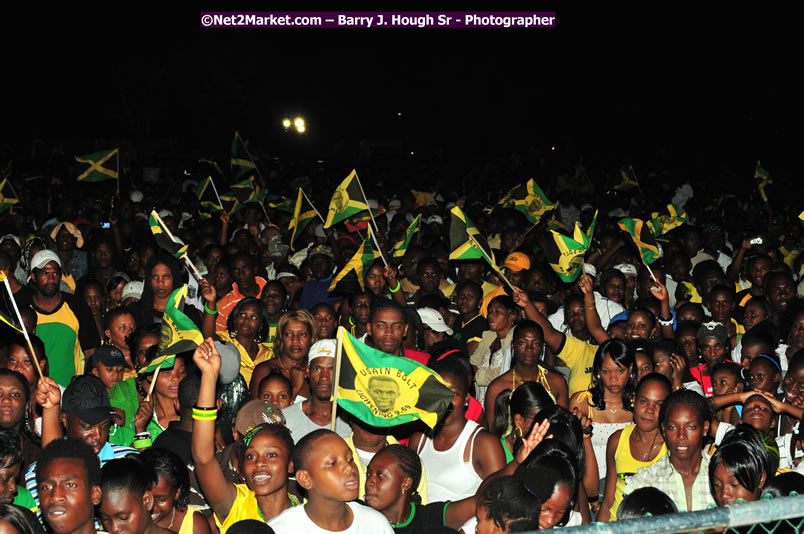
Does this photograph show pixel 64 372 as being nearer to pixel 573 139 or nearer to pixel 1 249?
pixel 1 249

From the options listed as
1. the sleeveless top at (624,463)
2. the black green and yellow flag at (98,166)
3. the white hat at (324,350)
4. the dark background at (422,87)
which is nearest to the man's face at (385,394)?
the white hat at (324,350)

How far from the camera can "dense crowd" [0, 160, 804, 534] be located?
425 centimetres

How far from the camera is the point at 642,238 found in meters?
9.30

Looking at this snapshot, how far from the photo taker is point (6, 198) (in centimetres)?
1255

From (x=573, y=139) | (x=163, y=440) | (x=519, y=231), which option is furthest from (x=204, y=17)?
(x=163, y=440)

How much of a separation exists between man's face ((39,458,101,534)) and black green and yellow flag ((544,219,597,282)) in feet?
15.9

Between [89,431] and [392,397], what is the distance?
160 cm

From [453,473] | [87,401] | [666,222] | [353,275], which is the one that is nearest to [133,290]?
[353,275]

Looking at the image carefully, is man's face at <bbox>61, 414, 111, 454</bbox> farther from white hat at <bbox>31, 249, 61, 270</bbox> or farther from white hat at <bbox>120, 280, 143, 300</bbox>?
white hat at <bbox>120, 280, 143, 300</bbox>

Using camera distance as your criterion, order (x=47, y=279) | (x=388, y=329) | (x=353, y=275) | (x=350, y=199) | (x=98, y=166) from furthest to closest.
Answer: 1. (x=98, y=166)
2. (x=350, y=199)
3. (x=353, y=275)
4. (x=47, y=279)
5. (x=388, y=329)

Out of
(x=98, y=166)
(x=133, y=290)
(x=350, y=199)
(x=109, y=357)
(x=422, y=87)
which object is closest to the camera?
(x=109, y=357)

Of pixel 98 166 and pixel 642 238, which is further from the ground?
pixel 98 166

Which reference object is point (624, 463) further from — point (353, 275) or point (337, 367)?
point (353, 275)

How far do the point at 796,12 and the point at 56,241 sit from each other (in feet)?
76.9
